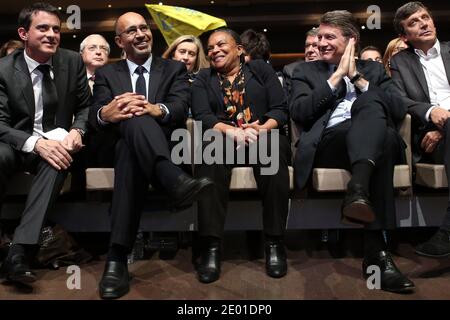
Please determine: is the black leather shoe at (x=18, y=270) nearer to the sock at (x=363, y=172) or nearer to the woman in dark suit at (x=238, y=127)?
the woman in dark suit at (x=238, y=127)

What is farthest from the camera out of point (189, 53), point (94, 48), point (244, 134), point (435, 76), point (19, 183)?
point (94, 48)

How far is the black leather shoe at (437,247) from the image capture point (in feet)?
4.99

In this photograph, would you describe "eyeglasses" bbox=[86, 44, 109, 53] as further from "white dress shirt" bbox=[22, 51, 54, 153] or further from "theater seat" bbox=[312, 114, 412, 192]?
"theater seat" bbox=[312, 114, 412, 192]

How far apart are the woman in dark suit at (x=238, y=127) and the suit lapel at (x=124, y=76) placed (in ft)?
0.96

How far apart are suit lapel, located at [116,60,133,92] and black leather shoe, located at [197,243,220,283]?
787 mm

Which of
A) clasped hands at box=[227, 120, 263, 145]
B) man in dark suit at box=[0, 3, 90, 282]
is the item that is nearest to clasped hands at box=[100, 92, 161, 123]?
man in dark suit at box=[0, 3, 90, 282]

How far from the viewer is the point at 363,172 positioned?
151cm

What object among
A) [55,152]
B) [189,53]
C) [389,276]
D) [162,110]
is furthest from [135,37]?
[389,276]

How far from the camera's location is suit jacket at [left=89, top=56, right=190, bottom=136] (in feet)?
6.04

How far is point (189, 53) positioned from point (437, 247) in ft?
5.86

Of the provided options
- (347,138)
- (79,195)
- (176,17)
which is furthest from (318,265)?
(176,17)

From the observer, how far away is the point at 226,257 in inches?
75.9

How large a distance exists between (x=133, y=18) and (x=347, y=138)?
1.10 meters

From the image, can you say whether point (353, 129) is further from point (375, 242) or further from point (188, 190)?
point (188, 190)
